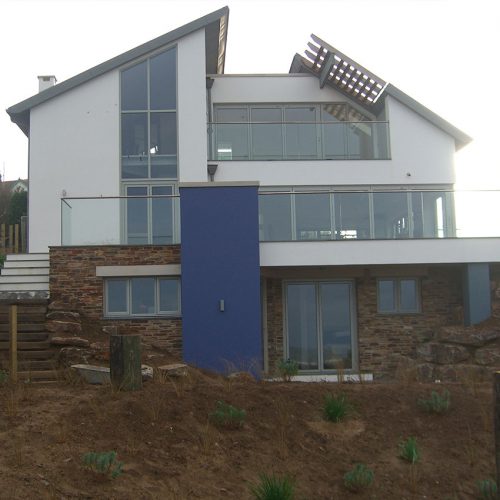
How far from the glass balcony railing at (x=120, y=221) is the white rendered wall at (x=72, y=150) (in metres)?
3.82

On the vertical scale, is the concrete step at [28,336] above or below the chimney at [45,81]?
below

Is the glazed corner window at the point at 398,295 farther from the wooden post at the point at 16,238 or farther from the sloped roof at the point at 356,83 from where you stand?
the wooden post at the point at 16,238

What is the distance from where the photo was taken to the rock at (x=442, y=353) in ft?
50.6

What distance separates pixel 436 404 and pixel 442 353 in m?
6.62

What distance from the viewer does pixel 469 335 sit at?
15602mm

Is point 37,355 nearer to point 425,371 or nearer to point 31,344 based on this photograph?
point 31,344

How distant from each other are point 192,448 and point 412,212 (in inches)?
388

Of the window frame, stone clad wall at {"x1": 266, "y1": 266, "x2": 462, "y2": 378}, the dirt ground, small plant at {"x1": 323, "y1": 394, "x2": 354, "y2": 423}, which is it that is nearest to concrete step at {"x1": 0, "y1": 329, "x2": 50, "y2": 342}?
the dirt ground

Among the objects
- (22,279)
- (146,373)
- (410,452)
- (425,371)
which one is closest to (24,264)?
(22,279)

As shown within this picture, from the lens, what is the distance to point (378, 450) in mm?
8500

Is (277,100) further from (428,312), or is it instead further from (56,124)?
(428,312)

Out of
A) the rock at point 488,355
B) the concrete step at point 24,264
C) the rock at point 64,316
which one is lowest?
the rock at point 488,355

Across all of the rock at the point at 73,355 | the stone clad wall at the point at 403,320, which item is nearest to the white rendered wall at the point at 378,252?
the stone clad wall at the point at 403,320

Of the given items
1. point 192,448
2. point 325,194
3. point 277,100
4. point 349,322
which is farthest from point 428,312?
point 192,448
